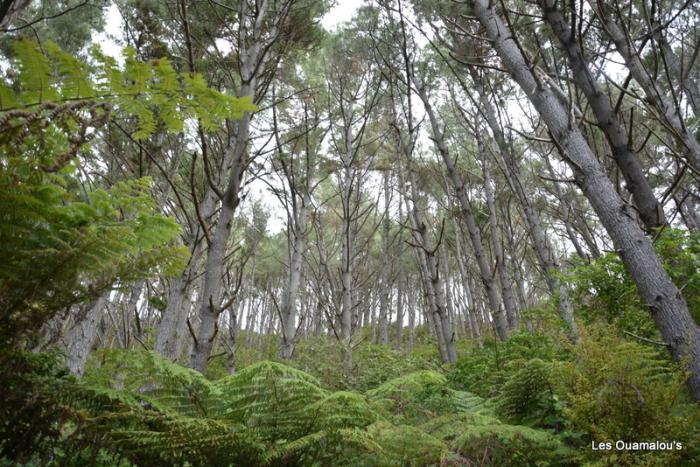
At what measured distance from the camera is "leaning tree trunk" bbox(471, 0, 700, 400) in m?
2.06

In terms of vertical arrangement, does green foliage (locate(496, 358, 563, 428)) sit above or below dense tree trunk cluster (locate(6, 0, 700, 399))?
below

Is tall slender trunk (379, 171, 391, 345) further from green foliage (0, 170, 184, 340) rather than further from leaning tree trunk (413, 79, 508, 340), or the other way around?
green foliage (0, 170, 184, 340)

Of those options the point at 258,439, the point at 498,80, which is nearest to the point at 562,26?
the point at 258,439

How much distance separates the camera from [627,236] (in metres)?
2.31

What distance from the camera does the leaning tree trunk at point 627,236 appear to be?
2.06 m

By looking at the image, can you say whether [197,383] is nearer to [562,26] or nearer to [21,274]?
[21,274]

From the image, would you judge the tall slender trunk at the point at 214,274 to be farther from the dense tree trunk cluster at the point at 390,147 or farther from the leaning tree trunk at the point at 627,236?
the leaning tree trunk at the point at 627,236

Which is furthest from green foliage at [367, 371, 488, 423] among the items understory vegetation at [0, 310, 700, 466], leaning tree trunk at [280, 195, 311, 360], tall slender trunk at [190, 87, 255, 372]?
leaning tree trunk at [280, 195, 311, 360]

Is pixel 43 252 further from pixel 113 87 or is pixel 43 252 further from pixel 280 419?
pixel 280 419

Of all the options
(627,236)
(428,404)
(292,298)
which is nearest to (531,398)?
(428,404)

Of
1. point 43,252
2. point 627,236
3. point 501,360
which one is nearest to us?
point 43,252

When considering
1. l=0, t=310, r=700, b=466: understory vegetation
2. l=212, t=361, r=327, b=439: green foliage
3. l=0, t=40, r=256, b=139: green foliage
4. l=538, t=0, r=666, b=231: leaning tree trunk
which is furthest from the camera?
l=538, t=0, r=666, b=231: leaning tree trunk

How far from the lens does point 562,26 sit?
2936mm

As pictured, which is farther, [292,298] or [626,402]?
[292,298]
